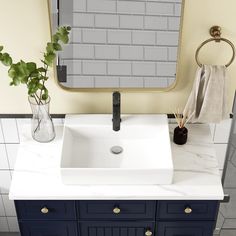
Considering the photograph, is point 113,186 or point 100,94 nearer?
point 113,186

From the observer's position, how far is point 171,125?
210 centimetres

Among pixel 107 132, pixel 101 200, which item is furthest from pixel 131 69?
pixel 101 200

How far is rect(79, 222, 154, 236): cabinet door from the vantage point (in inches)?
75.4

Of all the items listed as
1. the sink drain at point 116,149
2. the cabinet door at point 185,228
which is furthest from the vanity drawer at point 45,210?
the cabinet door at point 185,228

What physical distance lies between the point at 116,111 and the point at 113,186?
0.35m

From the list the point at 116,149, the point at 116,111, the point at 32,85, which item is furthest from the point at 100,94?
the point at 32,85

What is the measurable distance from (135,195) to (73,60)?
26.9 inches

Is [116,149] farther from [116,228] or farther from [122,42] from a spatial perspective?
[122,42]

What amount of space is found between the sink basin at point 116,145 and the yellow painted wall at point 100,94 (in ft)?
0.22

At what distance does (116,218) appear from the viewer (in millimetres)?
1892

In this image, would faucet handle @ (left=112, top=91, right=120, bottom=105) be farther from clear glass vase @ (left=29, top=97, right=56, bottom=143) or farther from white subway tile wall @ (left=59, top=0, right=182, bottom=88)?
clear glass vase @ (left=29, top=97, right=56, bottom=143)

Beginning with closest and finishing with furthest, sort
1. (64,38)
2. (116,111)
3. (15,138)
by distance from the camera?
(64,38)
(116,111)
(15,138)

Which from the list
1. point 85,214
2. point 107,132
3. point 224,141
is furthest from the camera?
point 224,141

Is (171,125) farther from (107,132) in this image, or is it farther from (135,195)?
(135,195)
